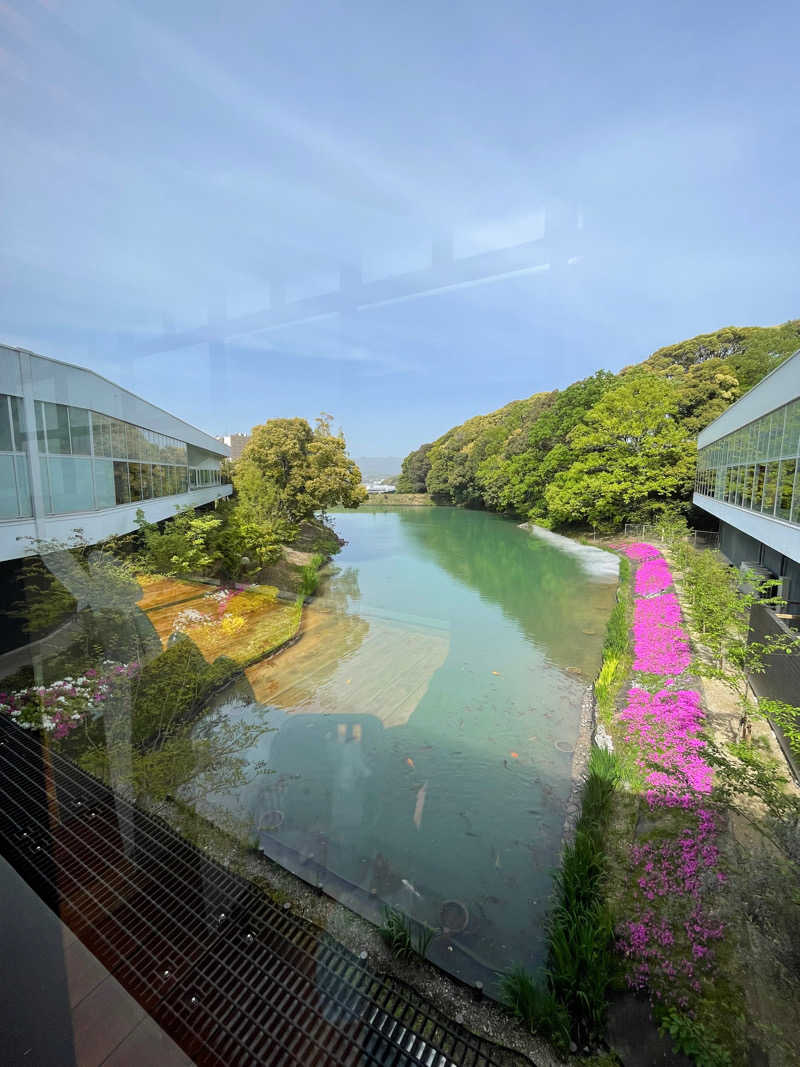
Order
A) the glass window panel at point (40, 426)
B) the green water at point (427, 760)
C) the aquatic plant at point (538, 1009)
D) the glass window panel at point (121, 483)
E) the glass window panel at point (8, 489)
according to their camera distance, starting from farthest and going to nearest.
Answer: the glass window panel at point (121, 483) → the glass window panel at point (40, 426) → the glass window panel at point (8, 489) → the green water at point (427, 760) → the aquatic plant at point (538, 1009)

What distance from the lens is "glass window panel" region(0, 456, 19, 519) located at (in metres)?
3.92

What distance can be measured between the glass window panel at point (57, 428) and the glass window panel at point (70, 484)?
0.09 m

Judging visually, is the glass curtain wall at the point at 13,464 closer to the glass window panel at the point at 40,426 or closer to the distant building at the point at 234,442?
the glass window panel at the point at 40,426

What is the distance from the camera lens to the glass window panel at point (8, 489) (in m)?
3.92

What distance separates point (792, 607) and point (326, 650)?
21.2 feet

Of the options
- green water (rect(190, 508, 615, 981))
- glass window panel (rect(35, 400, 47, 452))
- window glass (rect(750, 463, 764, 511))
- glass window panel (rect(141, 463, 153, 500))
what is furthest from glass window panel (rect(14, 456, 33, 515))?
window glass (rect(750, 463, 764, 511))

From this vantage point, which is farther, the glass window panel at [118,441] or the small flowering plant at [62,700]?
the glass window panel at [118,441]

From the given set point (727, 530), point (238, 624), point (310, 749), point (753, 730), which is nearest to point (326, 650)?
point (238, 624)

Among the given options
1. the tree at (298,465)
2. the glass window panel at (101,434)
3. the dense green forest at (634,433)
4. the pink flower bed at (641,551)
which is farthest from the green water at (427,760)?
the dense green forest at (634,433)

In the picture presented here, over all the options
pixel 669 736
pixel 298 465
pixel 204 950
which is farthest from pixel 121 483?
pixel 298 465

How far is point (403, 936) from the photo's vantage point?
2.31 meters

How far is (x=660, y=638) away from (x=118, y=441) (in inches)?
311

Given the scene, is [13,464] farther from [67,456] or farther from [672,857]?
[672,857]

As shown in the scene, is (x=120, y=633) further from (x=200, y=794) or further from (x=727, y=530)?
(x=727, y=530)
